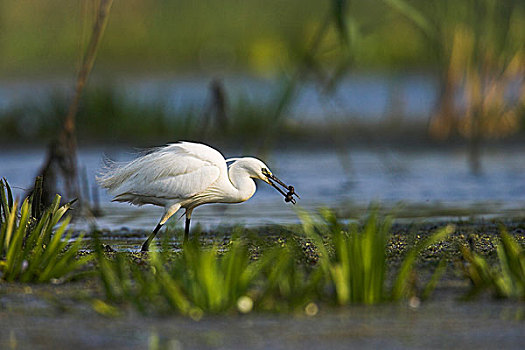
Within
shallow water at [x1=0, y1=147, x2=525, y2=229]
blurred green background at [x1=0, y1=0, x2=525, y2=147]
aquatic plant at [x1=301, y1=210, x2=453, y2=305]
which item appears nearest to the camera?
aquatic plant at [x1=301, y1=210, x2=453, y2=305]

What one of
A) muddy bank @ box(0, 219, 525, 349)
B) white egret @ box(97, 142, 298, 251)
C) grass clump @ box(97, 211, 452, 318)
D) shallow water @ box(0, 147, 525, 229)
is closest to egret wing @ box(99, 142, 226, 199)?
white egret @ box(97, 142, 298, 251)

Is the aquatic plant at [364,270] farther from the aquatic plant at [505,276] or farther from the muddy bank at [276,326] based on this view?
the aquatic plant at [505,276]

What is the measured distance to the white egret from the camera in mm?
7168

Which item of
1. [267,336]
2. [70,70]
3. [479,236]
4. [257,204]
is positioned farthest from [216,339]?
[70,70]

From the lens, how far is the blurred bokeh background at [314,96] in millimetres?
10617

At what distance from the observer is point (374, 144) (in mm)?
15047

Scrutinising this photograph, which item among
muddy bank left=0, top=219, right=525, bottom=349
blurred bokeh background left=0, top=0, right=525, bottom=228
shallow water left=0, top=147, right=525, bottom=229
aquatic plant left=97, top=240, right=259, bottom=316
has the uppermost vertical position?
blurred bokeh background left=0, top=0, right=525, bottom=228

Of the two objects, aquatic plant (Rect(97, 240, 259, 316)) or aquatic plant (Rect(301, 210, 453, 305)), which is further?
aquatic plant (Rect(301, 210, 453, 305))

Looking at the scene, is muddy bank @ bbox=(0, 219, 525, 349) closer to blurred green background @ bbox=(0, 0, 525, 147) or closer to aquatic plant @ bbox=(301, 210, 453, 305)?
aquatic plant @ bbox=(301, 210, 453, 305)

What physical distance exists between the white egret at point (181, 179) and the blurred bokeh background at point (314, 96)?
356 mm

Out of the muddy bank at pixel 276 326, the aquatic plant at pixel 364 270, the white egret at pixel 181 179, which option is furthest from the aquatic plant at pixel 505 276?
the white egret at pixel 181 179

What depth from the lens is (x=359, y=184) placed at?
11805 millimetres

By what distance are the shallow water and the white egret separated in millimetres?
1270

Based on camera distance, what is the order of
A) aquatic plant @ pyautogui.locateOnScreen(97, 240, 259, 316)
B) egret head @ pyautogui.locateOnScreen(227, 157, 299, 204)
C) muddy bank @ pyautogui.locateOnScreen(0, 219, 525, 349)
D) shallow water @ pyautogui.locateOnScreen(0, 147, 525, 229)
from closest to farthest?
muddy bank @ pyautogui.locateOnScreen(0, 219, 525, 349)
aquatic plant @ pyautogui.locateOnScreen(97, 240, 259, 316)
egret head @ pyautogui.locateOnScreen(227, 157, 299, 204)
shallow water @ pyautogui.locateOnScreen(0, 147, 525, 229)
